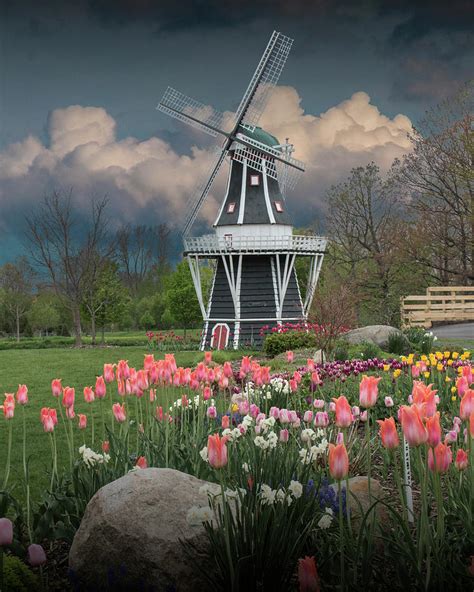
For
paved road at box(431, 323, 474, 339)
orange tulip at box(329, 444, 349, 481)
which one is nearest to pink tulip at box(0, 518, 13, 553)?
orange tulip at box(329, 444, 349, 481)

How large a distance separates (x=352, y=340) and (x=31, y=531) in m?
13.8

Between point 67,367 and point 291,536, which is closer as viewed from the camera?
point 291,536

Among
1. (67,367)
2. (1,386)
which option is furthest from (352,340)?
(1,386)

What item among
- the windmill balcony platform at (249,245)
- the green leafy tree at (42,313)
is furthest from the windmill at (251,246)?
the green leafy tree at (42,313)

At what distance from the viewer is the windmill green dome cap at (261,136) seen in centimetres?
2422

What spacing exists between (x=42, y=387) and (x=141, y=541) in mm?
10596

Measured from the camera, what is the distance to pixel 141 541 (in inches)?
121

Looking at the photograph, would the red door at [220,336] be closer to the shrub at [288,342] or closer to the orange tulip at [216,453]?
the shrub at [288,342]

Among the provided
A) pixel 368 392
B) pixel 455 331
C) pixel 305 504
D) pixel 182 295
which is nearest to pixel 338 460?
pixel 368 392

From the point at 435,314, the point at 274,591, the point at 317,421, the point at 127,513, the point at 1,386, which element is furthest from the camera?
the point at 435,314

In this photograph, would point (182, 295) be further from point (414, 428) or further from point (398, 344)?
point (414, 428)

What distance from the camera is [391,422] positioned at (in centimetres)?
265

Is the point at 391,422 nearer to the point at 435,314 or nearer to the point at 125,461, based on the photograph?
the point at 125,461

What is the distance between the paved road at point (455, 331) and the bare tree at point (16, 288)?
1883 centimetres
